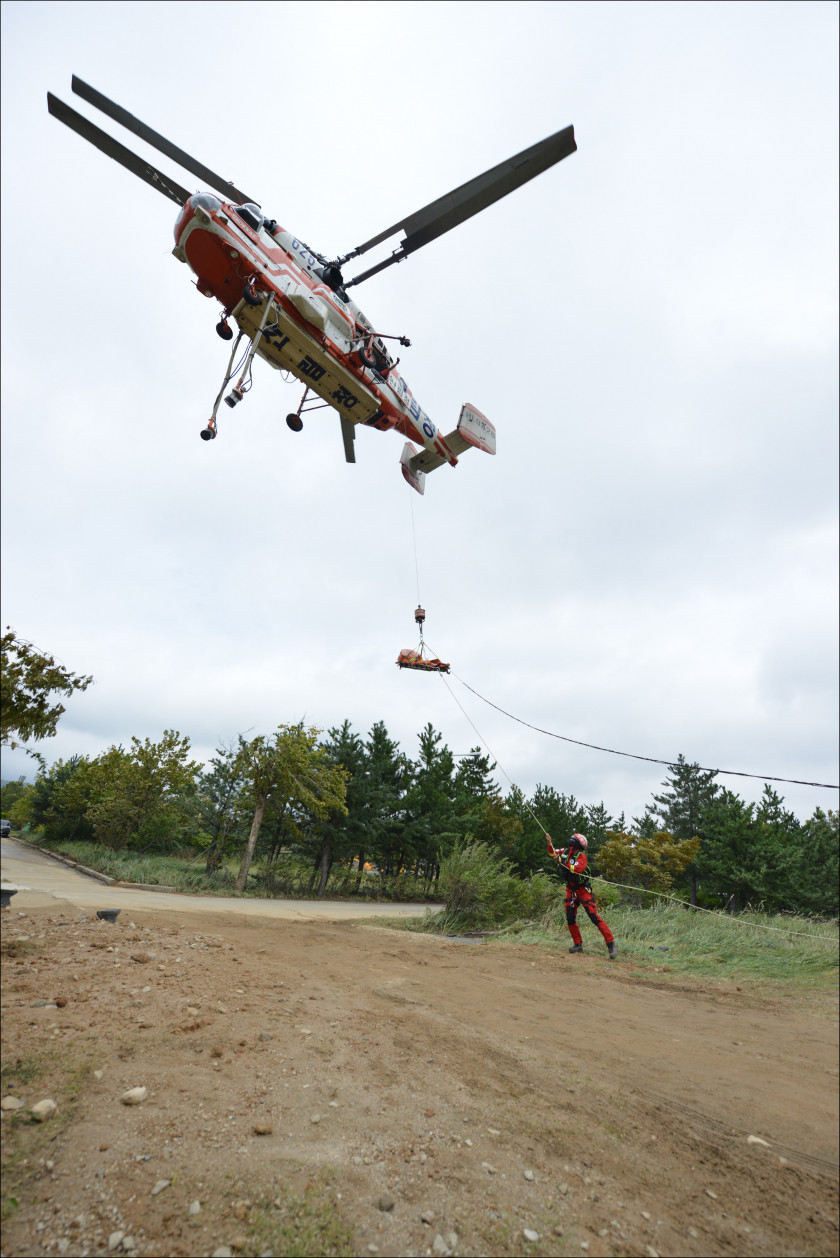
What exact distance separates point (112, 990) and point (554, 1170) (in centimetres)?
362

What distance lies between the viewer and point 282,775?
812 inches

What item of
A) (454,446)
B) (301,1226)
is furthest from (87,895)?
(454,446)

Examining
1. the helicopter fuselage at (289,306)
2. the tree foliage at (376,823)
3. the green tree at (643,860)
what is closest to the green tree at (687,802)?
the tree foliage at (376,823)

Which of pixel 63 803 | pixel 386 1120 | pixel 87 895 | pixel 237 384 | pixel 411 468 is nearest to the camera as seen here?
pixel 386 1120

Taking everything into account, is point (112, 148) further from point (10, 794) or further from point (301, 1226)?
point (10, 794)

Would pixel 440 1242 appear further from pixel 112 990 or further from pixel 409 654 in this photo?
pixel 409 654

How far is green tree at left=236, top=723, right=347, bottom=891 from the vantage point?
20.6 meters

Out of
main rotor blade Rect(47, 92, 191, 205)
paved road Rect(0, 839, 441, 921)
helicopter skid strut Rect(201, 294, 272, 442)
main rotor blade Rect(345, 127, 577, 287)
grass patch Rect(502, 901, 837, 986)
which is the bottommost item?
paved road Rect(0, 839, 441, 921)

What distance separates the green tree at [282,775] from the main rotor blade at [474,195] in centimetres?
1625

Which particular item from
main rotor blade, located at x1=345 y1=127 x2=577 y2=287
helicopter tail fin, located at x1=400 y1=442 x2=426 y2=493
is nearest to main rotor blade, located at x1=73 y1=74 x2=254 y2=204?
main rotor blade, located at x1=345 y1=127 x2=577 y2=287

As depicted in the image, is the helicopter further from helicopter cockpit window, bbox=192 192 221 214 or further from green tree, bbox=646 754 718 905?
green tree, bbox=646 754 718 905

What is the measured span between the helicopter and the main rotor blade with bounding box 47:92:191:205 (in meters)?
0.02

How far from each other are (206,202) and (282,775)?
57.1 feet

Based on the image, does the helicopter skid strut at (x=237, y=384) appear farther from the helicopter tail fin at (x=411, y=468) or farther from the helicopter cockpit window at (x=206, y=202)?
the helicopter tail fin at (x=411, y=468)
